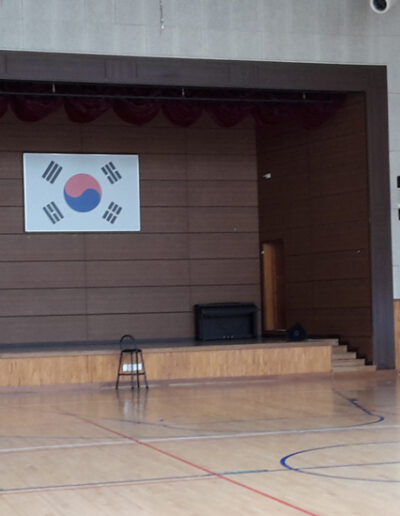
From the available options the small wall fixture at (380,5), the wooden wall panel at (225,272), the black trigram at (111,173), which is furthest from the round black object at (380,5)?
the black trigram at (111,173)

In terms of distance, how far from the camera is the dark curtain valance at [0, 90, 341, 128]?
12641 mm

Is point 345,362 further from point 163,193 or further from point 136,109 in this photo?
point 136,109

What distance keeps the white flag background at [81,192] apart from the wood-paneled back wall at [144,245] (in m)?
0.14

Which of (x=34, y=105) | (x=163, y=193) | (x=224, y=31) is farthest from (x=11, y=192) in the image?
(x=224, y=31)

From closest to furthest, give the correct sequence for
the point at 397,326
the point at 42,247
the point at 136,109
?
the point at 136,109 < the point at 397,326 < the point at 42,247

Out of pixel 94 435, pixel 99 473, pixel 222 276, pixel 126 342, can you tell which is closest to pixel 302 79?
pixel 222 276

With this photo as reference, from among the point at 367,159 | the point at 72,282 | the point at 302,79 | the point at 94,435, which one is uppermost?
the point at 302,79

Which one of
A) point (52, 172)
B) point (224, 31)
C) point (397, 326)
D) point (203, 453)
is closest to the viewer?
point (203, 453)

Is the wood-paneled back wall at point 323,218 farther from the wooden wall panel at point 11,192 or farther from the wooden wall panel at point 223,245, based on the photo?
the wooden wall panel at point 11,192

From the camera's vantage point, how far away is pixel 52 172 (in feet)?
46.6

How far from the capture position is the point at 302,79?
13031 millimetres

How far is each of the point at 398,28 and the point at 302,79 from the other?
5.50 ft

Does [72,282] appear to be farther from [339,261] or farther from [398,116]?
[398,116]

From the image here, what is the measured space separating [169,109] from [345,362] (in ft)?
A: 14.1
